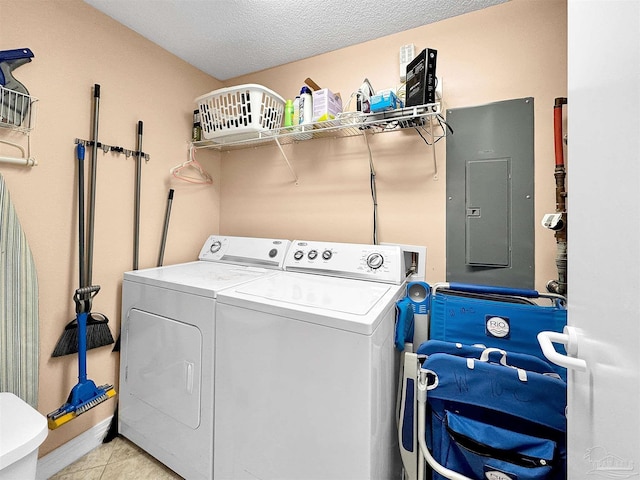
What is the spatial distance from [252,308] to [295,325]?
22cm

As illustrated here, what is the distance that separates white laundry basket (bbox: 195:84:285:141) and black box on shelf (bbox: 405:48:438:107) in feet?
2.97

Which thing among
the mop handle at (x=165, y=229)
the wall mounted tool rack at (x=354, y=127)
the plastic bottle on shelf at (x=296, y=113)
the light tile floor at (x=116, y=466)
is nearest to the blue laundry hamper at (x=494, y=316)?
the wall mounted tool rack at (x=354, y=127)

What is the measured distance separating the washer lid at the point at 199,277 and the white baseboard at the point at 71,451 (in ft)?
3.02

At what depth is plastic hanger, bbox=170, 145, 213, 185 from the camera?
2.16m

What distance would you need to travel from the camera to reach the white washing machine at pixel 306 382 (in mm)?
990

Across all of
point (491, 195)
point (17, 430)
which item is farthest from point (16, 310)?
point (491, 195)

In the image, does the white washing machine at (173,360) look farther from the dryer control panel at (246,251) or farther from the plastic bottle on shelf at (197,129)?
the plastic bottle on shelf at (197,129)

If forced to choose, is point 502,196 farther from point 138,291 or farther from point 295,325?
point 138,291

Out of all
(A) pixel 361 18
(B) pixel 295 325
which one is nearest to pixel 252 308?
(B) pixel 295 325

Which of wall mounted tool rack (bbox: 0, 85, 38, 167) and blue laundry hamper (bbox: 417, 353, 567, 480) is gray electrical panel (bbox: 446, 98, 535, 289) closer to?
blue laundry hamper (bbox: 417, 353, 567, 480)

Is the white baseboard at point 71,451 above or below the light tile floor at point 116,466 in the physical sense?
above

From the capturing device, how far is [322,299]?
122 cm

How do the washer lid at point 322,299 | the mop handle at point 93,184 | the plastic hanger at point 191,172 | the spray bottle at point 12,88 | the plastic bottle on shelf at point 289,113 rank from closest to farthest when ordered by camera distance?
the washer lid at point 322,299 → the spray bottle at point 12,88 → the mop handle at point 93,184 → the plastic bottle on shelf at point 289,113 → the plastic hanger at point 191,172

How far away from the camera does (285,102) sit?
6.54ft
